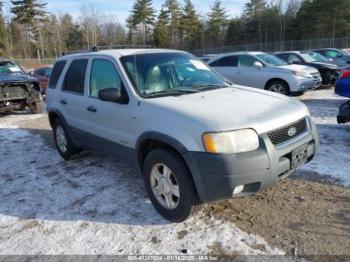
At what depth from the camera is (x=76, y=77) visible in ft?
17.5

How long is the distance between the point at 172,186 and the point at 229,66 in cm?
862

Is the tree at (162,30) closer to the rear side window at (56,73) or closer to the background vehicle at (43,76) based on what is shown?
the background vehicle at (43,76)

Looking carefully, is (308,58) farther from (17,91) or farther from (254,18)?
(254,18)

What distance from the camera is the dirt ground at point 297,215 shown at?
321cm

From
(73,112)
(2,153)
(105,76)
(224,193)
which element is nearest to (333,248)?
(224,193)

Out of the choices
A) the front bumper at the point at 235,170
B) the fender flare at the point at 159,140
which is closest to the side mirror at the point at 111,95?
the fender flare at the point at 159,140

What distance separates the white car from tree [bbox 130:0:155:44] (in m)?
61.0

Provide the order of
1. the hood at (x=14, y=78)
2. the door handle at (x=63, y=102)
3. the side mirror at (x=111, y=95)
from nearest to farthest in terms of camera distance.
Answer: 1. the side mirror at (x=111, y=95)
2. the door handle at (x=63, y=102)
3. the hood at (x=14, y=78)

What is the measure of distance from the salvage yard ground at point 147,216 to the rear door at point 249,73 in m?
5.41

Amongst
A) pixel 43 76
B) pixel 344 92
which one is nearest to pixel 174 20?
pixel 43 76

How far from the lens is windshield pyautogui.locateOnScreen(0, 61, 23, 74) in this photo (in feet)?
37.9

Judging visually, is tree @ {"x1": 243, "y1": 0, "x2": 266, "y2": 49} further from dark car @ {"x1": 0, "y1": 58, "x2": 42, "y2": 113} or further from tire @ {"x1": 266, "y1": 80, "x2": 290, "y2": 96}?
dark car @ {"x1": 0, "y1": 58, "x2": 42, "y2": 113}

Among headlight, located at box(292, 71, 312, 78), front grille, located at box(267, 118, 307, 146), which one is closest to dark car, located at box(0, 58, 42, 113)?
headlight, located at box(292, 71, 312, 78)

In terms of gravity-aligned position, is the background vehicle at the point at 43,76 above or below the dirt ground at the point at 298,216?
above
